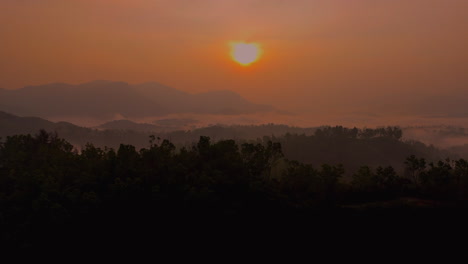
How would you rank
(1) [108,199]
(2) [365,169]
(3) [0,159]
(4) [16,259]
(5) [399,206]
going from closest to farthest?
1. (4) [16,259]
2. (1) [108,199]
3. (5) [399,206]
4. (2) [365,169]
5. (3) [0,159]

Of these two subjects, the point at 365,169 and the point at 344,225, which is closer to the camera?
the point at 344,225

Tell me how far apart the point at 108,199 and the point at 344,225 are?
40.3 metres

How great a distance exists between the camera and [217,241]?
229 feet

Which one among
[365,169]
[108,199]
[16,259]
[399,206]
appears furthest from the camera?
[365,169]

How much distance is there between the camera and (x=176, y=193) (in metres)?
74.5

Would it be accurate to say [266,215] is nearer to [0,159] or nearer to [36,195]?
[36,195]

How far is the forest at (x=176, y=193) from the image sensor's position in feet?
228

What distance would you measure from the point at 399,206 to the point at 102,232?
51524 mm

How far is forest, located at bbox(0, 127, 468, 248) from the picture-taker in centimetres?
6938

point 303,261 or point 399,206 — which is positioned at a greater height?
point 399,206

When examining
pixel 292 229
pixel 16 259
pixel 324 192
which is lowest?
pixel 16 259

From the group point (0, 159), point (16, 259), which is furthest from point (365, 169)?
point (0, 159)

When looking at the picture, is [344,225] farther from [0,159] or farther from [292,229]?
[0,159]

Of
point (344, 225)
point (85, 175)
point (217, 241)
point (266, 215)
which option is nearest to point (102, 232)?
point (85, 175)
